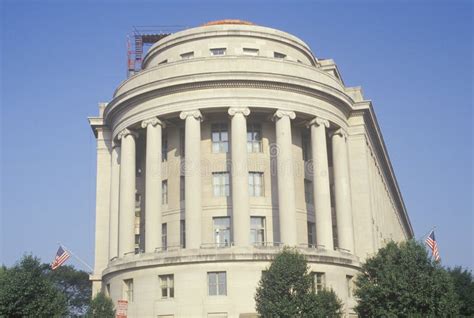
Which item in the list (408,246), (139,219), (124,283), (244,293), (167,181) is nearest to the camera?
(408,246)

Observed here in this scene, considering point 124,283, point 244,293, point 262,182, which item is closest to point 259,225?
point 262,182

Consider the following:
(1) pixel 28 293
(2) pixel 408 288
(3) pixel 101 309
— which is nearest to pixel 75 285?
(3) pixel 101 309

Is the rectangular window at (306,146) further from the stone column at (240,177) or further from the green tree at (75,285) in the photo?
the green tree at (75,285)

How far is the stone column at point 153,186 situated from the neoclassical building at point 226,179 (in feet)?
0.29

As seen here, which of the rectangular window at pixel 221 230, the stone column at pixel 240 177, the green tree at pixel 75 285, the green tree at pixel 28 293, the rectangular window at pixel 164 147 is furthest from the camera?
the green tree at pixel 75 285

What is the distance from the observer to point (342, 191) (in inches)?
2030

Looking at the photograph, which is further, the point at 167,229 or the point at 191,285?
the point at 167,229

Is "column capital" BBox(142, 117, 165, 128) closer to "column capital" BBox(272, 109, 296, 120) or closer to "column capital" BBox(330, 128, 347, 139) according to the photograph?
"column capital" BBox(272, 109, 296, 120)

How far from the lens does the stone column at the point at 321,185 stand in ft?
158

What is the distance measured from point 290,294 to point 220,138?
17174mm

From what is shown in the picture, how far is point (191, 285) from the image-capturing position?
43.9 m

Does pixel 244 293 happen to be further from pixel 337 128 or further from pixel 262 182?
pixel 337 128

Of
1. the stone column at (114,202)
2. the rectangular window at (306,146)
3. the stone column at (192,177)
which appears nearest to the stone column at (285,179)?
the rectangular window at (306,146)

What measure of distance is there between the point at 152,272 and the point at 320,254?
40.0ft
